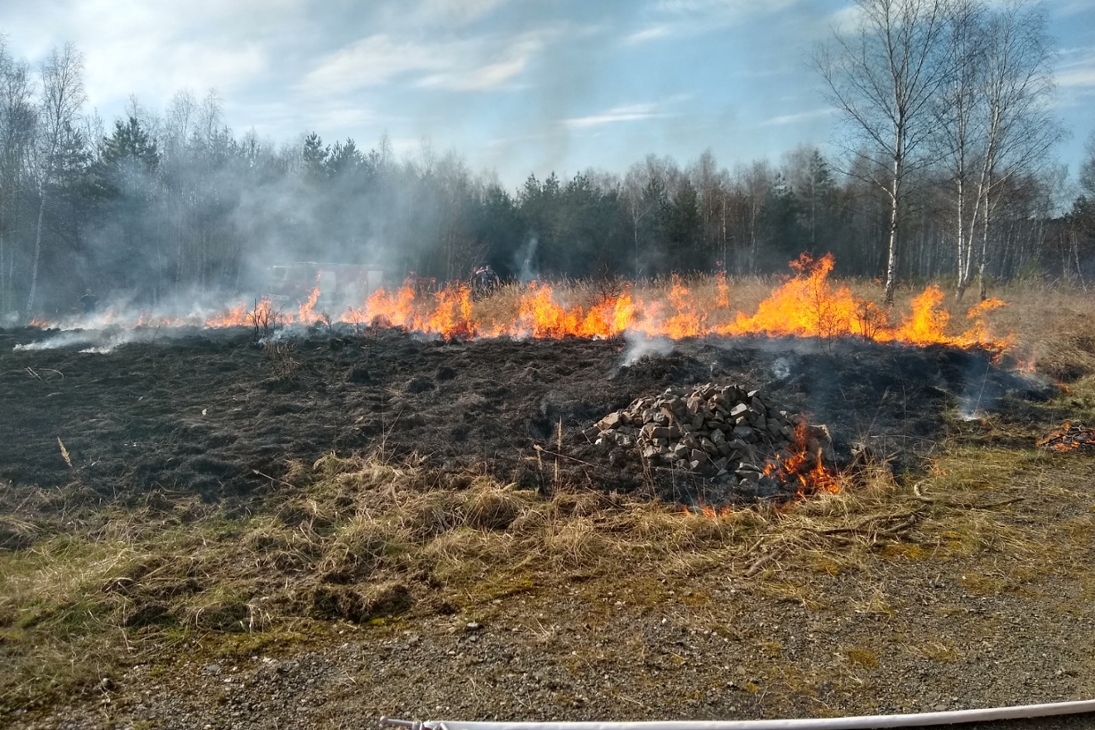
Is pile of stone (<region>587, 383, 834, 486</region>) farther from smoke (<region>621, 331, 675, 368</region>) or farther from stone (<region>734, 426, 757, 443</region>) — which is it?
smoke (<region>621, 331, 675, 368</region>)

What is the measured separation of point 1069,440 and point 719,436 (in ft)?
15.6

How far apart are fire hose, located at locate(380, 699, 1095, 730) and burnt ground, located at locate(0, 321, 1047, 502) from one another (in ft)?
9.80

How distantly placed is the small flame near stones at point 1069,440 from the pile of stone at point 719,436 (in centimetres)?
291

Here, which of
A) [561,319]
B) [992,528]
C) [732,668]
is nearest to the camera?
[732,668]

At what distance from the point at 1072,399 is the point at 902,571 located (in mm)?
6845

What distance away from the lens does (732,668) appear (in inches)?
135

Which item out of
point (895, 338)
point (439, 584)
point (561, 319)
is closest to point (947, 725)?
point (439, 584)

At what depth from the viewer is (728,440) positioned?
257 inches

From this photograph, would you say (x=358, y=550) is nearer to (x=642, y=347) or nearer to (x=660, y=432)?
(x=660, y=432)

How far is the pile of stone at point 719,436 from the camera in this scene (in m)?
6.29

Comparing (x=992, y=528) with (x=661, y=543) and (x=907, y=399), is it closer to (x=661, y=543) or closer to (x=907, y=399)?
(x=661, y=543)

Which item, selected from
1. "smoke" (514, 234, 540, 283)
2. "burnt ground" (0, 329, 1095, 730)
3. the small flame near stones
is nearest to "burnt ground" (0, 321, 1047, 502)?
"burnt ground" (0, 329, 1095, 730)

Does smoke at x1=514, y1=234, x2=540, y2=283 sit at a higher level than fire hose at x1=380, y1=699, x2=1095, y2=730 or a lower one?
higher

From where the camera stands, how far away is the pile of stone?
6.29 m
